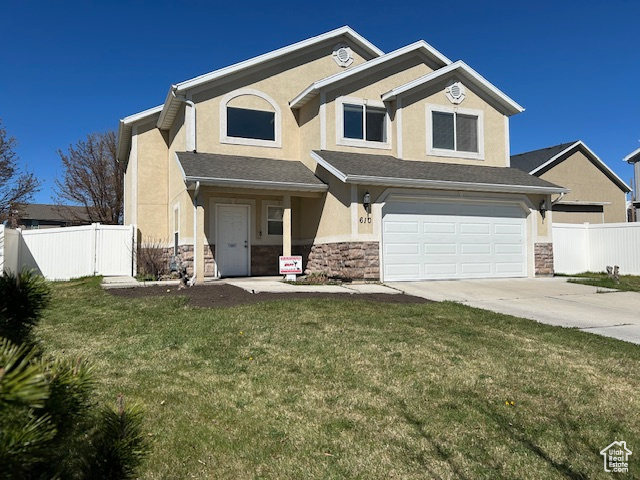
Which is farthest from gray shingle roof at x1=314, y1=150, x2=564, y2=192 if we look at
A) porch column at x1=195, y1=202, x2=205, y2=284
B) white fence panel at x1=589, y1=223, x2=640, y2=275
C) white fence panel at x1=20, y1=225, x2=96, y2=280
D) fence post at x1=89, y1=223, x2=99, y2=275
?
white fence panel at x1=20, y1=225, x2=96, y2=280

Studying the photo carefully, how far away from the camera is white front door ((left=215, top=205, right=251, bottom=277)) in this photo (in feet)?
49.5

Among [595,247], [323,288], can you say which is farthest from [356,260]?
[595,247]

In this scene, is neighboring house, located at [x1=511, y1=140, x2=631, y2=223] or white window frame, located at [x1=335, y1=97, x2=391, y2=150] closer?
white window frame, located at [x1=335, y1=97, x2=391, y2=150]

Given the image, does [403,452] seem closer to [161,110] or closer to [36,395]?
[36,395]

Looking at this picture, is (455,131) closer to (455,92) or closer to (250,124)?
(455,92)

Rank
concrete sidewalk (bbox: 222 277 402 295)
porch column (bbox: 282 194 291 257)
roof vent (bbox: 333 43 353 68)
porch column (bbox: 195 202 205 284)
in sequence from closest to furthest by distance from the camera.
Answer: concrete sidewalk (bbox: 222 277 402 295) → porch column (bbox: 195 202 205 284) → porch column (bbox: 282 194 291 257) → roof vent (bbox: 333 43 353 68)

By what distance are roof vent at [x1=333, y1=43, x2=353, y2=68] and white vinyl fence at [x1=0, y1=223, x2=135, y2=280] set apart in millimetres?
9397

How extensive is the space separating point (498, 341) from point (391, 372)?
6.93 feet

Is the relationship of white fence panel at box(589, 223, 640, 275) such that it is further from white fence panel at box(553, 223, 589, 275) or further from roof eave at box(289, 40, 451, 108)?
roof eave at box(289, 40, 451, 108)

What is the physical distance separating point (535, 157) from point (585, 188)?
276cm

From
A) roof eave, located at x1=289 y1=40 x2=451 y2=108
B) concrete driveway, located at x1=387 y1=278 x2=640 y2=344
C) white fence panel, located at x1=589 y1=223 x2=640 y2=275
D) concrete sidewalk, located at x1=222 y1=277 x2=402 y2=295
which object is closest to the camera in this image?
concrete driveway, located at x1=387 y1=278 x2=640 y2=344

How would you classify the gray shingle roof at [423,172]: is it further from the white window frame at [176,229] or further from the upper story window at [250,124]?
the white window frame at [176,229]

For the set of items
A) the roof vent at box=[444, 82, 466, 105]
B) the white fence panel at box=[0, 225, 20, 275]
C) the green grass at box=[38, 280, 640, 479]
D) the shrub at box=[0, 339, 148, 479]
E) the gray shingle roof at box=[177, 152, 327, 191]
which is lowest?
the green grass at box=[38, 280, 640, 479]

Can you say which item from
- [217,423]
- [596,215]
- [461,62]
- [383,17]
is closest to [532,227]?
[461,62]
